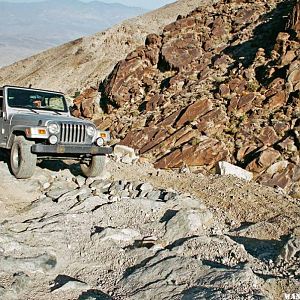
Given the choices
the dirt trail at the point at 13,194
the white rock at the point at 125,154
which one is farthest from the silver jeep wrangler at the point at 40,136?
the white rock at the point at 125,154

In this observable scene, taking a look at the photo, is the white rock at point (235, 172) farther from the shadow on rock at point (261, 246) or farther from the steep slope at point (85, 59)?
the steep slope at point (85, 59)

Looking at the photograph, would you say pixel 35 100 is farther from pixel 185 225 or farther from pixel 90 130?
pixel 185 225

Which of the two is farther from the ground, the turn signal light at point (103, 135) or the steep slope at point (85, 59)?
the turn signal light at point (103, 135)

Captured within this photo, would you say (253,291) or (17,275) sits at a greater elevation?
(253,291)

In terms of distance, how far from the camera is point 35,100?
10469 mm

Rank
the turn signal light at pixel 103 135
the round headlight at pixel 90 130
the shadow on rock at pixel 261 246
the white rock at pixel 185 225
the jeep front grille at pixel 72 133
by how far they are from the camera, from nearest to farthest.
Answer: the shadow on rock at pixel 261 246, the white rock at pixel 185 225, the jeep front grille at pixel 72 133, the round headlight at pixel 90 130, the turn signal light at pixel 103 135

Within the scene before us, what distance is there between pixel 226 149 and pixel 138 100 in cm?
725

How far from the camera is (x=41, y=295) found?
503 cm

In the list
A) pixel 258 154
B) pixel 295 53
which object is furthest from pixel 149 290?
pixel 295 53

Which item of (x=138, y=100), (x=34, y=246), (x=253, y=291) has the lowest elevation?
(x=138, y=100)

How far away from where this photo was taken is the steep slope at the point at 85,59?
124ft

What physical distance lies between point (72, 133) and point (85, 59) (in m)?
33.8

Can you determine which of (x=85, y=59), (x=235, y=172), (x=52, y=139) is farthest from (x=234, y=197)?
(x=85, y=59)

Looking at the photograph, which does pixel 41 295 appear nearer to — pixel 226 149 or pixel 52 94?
pixel 52 94
